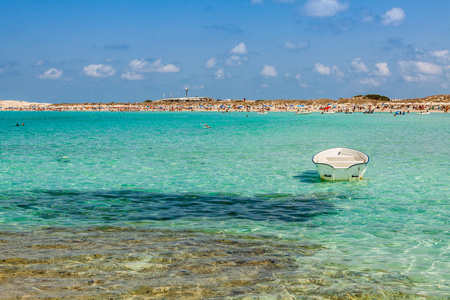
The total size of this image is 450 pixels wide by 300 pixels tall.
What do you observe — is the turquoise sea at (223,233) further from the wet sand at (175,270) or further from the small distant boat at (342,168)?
the small distant boat at (342,168)

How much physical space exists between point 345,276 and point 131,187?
11.1 m

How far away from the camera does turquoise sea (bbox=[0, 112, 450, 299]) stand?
285 inches

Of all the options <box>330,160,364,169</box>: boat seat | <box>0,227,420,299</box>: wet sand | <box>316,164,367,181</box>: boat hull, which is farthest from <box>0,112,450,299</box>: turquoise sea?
<box>330,160,364,169</box>: boat seat

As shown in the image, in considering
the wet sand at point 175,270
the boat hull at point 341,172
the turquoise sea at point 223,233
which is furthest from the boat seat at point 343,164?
the wet sand at point 175,270

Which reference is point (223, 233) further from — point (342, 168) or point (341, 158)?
point (341, 158)

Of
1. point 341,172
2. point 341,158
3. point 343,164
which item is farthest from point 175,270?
point 341,158

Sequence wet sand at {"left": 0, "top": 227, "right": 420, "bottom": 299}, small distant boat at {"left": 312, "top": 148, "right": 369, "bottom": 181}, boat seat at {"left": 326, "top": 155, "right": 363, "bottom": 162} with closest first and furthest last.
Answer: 1. wet sand at {"left": 0, "top": 227, "right": 420, "bottom": 299}
2. small distant boat at {"left": 312, "top": 148, "right": 369, "bottom": 181}
3. boat seat at {"left": 326, "top": 155, "right": 363, "bottom": 162}

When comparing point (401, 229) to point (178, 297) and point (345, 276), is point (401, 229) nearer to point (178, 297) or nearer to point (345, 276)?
point (345, 276)

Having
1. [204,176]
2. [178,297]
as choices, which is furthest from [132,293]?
[204,176]

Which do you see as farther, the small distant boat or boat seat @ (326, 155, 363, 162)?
boat seat @ (326, 155, 363, 162)

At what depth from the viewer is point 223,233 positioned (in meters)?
10.7

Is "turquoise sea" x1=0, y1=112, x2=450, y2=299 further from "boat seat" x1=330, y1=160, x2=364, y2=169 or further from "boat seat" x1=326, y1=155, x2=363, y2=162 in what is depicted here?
"boat seat" x1=326, y1=155, x2=363, y2=162

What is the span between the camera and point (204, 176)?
64.3 feet

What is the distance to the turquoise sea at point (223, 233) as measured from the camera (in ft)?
23.8
